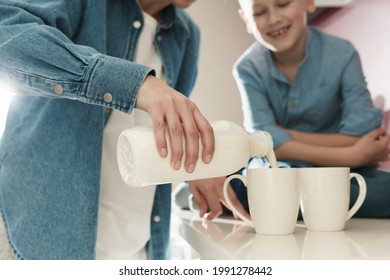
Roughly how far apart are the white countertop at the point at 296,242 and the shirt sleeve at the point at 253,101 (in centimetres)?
33

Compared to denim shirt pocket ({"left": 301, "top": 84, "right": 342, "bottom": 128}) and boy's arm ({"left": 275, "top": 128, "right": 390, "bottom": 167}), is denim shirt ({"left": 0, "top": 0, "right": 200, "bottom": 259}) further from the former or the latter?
denim shirt pocket ({"left": 301, "top": 84, "right": 342, "bottom": 128})

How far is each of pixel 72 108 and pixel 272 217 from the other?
0.36 meters

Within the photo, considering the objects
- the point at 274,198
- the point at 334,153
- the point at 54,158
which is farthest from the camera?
the point at 334,153

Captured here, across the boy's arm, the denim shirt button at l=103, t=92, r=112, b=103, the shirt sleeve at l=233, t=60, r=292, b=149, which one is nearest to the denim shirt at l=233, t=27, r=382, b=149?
the shirt sleeve at l=233, t=60, r=292, b=149

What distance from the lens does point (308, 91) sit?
1.06 metres

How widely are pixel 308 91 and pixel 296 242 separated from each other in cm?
59

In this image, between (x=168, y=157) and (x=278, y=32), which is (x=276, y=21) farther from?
(x=168, y=157)

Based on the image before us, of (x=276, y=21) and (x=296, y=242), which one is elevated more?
(x=276, y=21)

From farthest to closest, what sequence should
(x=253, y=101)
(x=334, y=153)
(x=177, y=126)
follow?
1. (x=253, y=101)
2. (x=334, y=153)
3. (x=177, y=126)

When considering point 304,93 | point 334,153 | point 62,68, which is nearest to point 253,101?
point 304,93

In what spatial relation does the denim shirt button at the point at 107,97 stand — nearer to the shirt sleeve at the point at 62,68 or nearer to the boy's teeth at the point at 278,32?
the shirt sleeve at the point at 62,68

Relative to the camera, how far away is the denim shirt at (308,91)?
41.3 inches

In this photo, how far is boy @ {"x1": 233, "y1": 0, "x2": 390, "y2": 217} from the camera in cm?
94
